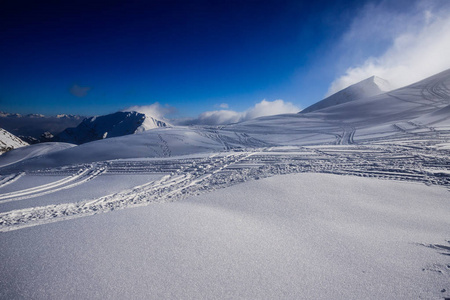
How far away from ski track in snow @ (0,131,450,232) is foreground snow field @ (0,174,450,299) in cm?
84

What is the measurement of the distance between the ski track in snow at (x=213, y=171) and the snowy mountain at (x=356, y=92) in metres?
58.5

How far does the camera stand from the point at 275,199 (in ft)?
15.2

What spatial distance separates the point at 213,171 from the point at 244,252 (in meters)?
4.94

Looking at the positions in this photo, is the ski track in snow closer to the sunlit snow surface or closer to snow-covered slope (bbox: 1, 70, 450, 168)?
the sunlit snow surface

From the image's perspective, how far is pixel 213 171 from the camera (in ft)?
25.1

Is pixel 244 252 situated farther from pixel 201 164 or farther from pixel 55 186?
pixel 55 186

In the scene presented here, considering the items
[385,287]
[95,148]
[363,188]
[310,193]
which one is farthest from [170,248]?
[95,148]

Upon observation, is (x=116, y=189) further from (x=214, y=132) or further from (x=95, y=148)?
(x=214, y=132)

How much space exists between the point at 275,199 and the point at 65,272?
3872mm

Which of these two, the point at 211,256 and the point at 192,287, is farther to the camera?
the point at 211,256

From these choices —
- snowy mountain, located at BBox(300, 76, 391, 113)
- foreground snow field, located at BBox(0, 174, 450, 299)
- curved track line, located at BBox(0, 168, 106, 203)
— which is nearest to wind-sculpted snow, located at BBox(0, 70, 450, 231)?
curved track line, located at BBox(0, 168, 106, 203)

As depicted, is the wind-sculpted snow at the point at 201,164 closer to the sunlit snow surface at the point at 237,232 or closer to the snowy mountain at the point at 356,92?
the sunlit snow surface at the point at 237,232

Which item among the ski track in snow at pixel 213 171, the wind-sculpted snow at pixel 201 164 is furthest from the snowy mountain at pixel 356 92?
the ski track in snow at pixel 213 171

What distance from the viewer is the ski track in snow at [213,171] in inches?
180
